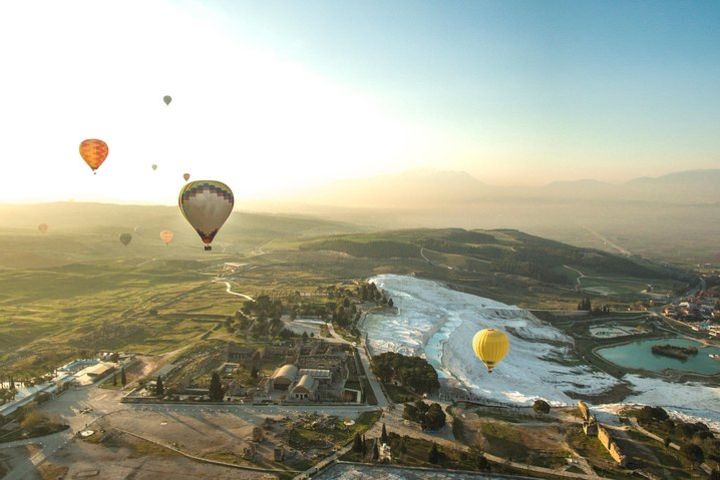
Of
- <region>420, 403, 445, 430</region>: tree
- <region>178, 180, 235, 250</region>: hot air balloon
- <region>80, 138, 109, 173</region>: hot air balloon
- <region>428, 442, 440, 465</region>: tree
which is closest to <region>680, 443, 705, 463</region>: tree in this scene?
<region>420, 403, 445, 430</region>: tree

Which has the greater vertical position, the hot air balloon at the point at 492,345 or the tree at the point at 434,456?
the hot air balloon at the point at 492,345

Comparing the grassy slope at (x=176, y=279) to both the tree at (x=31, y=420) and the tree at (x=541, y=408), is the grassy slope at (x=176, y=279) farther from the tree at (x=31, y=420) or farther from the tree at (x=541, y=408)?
the tree at (x=541, y=408)

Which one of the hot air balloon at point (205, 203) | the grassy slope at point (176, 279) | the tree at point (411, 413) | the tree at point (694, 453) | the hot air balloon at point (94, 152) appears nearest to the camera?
the tree at point (694, 453)

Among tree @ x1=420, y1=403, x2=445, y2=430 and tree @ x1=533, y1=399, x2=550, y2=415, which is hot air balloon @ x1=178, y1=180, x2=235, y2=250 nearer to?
tree @ x1=420, y1=403, x2=445, y2=430

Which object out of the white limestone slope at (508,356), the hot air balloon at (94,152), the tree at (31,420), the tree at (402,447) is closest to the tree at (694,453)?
the white limestone slope at (508,356)

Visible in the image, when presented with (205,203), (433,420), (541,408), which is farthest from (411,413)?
(205,203)

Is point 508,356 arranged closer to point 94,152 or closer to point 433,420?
point 433,420

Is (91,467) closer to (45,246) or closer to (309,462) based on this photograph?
→ (309,462)
